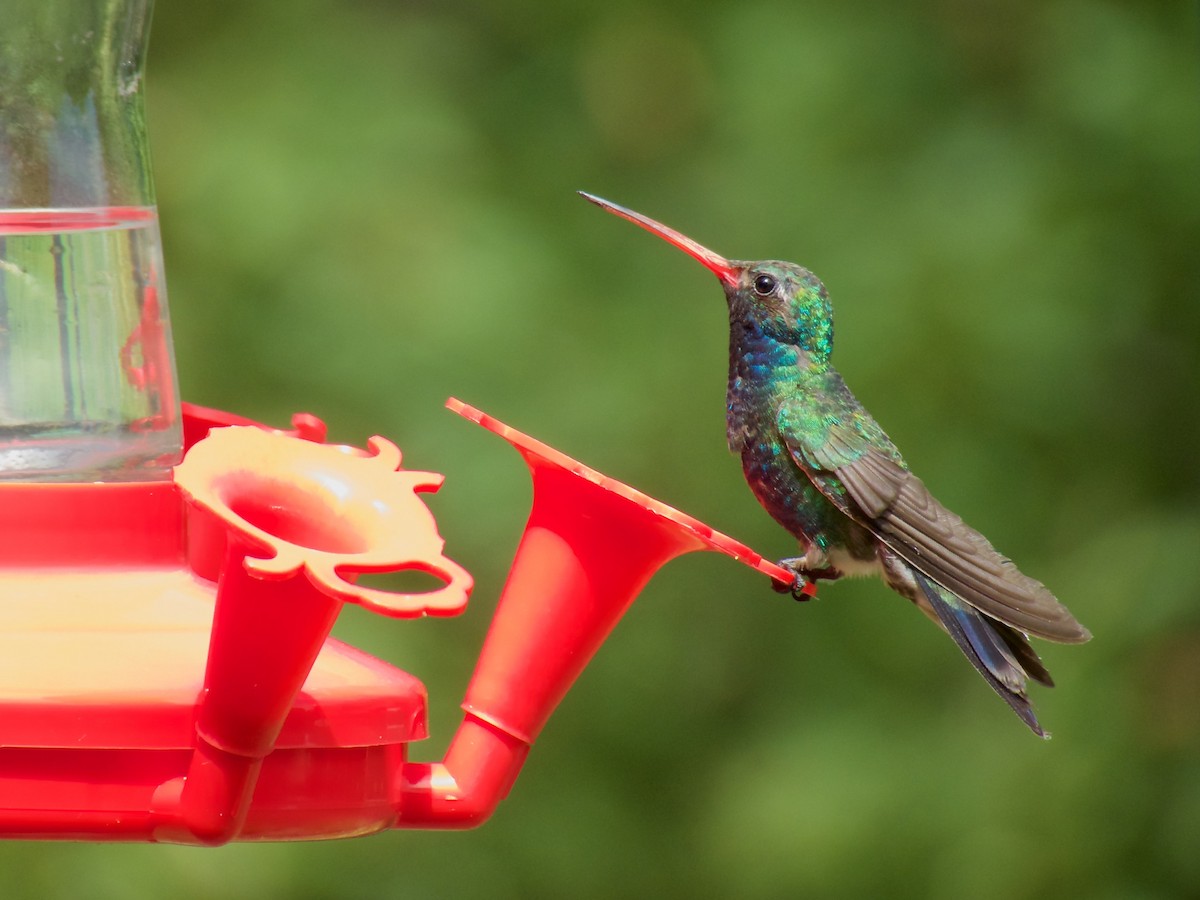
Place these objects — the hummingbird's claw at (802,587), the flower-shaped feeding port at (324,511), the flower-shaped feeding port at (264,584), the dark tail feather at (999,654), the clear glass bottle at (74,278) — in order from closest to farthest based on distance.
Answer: the flower-shaped feeding port at (324,511)
the flower-shaped feeding port at (264,584)
the clear glass bottle at (74,278)
the hummingbird's claw at (802,587)
the dark tail feather at (999,654)

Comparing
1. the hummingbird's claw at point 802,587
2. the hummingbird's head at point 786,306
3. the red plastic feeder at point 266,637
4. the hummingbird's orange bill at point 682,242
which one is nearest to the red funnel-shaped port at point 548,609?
the red plastic feeder at point 266,637

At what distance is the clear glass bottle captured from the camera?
2598 mm

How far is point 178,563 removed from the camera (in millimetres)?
2432

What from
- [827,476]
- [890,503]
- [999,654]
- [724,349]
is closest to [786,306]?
[827,476]

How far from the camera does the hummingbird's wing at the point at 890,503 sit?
3402 millimetres

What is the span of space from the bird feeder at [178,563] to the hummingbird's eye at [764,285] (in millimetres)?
1622

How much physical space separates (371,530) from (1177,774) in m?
4.25

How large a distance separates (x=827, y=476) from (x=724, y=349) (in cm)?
213

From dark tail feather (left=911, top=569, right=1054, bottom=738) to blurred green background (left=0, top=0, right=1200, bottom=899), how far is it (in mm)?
1900

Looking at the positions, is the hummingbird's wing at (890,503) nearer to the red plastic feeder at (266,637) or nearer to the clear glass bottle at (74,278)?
the red plastic feeder at (266,637)

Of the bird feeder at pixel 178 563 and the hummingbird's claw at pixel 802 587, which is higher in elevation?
the bird feeder at pixel 178 563

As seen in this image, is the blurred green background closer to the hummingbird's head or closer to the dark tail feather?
the hummingbird's head

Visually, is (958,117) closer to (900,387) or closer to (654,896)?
(900,387)

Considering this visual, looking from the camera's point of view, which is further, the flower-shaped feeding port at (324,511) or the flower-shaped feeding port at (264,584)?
the flower-shaped feeding port at (264,584)
